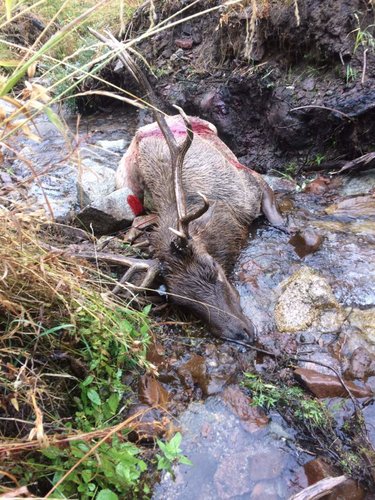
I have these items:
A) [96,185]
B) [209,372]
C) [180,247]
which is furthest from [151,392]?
[96,185]

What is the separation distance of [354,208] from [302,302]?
164cm

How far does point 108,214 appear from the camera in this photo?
5066mm

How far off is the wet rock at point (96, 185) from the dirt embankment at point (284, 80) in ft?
5.68

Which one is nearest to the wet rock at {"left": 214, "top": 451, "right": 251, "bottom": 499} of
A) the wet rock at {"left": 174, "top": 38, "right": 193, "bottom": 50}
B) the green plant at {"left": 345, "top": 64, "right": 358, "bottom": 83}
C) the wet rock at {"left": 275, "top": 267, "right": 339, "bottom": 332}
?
the wet rock at {"left": 275, "top": 267, "right": 339, "bottom": 332}

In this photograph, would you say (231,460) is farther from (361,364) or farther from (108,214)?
(108,214)

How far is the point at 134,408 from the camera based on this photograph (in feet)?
9.50

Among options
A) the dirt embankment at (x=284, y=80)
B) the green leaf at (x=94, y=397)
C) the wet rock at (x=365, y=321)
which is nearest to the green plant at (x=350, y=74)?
the dirt embankment at (x=284, y=80)

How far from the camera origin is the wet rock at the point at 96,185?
17.1 ft

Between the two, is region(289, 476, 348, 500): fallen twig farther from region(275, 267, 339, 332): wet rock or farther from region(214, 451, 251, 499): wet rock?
region(275, 267, 339, 332): wet rock

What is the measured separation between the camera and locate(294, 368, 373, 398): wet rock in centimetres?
304

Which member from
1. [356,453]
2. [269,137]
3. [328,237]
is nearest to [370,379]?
[356,453]

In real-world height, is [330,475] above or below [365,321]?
Result: above

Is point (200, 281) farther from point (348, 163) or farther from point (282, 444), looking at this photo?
point (348, 163)

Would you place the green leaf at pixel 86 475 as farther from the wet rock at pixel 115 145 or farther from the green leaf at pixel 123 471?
the wet rock at pixel 115 145
